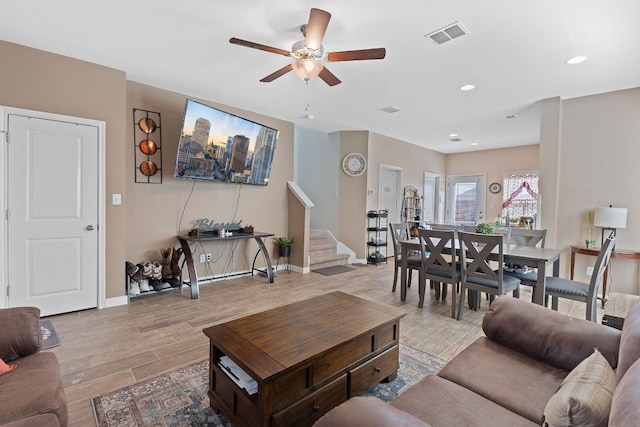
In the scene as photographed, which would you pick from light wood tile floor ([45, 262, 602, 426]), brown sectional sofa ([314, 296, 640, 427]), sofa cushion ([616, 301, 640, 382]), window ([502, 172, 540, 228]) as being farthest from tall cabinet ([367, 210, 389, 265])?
sofa cushion ([616, 301, 640, 382])

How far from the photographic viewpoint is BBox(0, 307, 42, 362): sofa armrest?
1466 mm

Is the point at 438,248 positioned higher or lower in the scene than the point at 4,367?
higher

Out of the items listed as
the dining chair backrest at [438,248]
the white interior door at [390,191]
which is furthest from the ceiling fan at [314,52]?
the white interior door at [390,191]

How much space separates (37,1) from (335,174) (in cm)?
487

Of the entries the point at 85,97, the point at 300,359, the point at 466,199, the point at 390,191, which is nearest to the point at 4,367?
the point at 300,359

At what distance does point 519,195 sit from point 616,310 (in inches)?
250

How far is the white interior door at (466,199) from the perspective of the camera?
8.11 metres

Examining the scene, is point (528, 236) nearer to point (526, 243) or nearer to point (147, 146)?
point (526, 243)

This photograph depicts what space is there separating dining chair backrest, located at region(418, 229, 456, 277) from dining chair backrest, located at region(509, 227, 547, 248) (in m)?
1.20

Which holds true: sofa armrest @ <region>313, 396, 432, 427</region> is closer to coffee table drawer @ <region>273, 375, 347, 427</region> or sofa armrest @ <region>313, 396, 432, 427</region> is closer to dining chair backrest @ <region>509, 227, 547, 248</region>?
coffee table drawer @ <region>273, 375, 347, 427</region>

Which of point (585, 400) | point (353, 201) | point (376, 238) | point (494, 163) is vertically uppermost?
point (494, 163)

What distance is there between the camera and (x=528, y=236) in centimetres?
391

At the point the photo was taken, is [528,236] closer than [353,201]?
Yes

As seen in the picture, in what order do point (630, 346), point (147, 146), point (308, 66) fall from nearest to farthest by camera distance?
1. point (630, 346)
2. point (308, 66)
3. point (147, 146)
